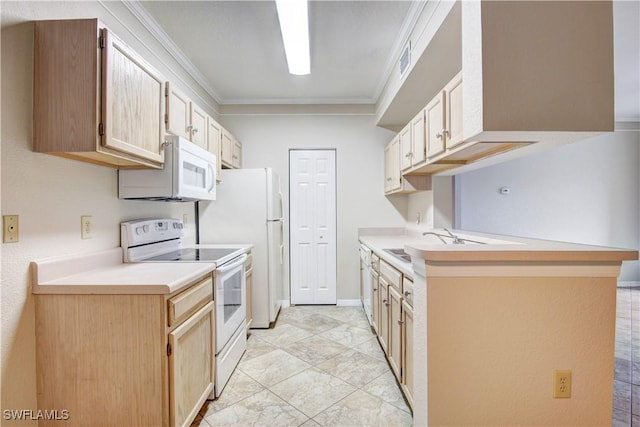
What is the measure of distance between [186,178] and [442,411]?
1.96 meters

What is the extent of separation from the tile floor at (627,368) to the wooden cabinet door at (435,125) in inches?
74.6

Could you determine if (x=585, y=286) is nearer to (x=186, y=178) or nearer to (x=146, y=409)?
(x=146, y=409)

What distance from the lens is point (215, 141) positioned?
2.87 m

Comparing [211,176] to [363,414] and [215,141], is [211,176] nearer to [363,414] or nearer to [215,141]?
[215,141]

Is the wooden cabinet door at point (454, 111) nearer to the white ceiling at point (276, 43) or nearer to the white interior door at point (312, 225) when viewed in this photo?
the white ceiling at point (276, 43)

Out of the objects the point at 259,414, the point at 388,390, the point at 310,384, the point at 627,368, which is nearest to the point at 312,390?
the point at 310,384

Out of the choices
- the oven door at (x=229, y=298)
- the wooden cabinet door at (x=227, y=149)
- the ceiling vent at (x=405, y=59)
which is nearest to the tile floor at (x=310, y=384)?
the oven door at (x=229, y=298)

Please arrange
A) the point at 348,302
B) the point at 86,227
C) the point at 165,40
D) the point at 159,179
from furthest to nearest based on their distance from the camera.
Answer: the point at 348,302, the point at 165,40, the point at 159,179, the point at 86,227

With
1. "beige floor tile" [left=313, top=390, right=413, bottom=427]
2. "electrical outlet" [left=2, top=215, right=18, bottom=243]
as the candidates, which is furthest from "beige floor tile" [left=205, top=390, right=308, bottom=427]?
"electrical outlet" [left=2, top=215, right=18, bottom=243]

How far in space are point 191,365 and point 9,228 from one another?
1015 millimetres

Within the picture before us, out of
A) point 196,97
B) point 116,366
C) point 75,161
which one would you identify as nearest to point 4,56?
point 75,161

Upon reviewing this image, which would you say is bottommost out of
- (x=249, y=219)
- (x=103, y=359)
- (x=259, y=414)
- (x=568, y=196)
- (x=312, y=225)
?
(x=259, y=414)

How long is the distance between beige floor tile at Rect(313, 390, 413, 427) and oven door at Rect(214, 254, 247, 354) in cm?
81

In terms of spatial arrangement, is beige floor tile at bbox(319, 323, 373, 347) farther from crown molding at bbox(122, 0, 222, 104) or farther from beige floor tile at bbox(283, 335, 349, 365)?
crown molding at bbox(122, 0, 222, 104)
